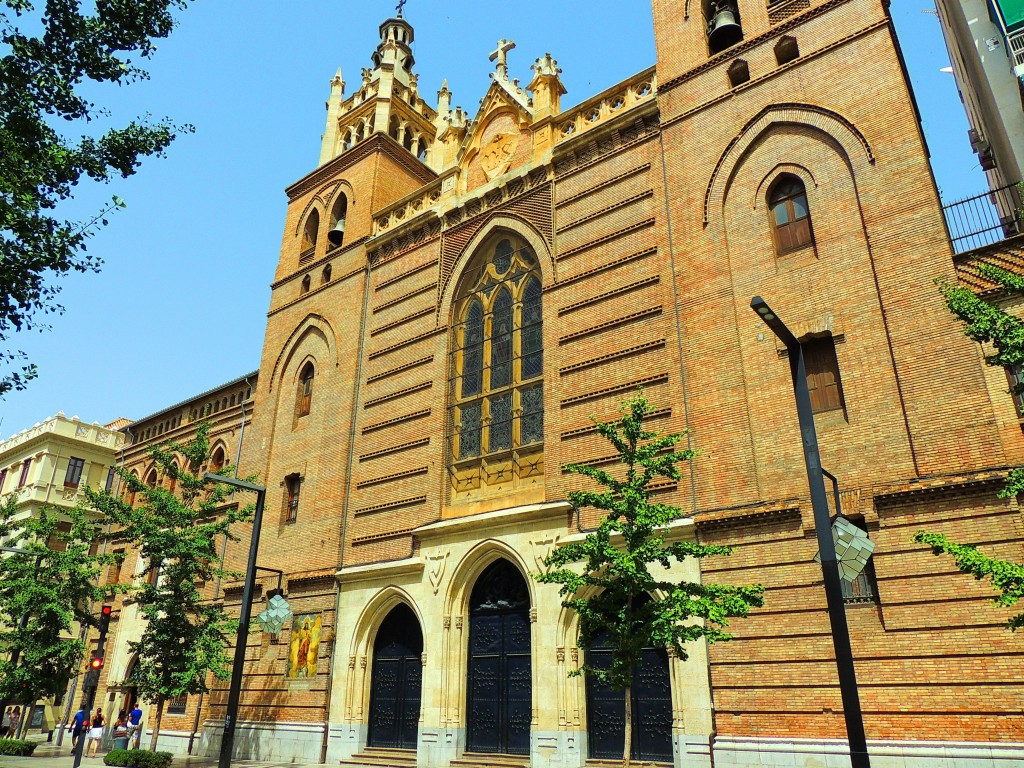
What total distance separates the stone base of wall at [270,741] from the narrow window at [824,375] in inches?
543

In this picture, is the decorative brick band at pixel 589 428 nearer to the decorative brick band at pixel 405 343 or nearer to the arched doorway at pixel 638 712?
the arched doorway at pixel 638 712

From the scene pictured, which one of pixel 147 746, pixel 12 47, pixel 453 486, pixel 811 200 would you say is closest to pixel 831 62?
pixel 811 200

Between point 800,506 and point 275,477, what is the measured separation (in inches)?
629

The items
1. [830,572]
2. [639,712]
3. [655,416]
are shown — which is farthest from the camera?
[655,416]

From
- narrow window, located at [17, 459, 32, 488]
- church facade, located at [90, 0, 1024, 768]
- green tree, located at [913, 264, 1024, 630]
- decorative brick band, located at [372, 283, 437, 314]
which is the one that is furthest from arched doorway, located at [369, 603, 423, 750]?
narrow window, located at [17, 459, 32, 488]

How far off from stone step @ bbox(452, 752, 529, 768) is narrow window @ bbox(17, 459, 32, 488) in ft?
116

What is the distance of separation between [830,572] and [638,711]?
25.1ft

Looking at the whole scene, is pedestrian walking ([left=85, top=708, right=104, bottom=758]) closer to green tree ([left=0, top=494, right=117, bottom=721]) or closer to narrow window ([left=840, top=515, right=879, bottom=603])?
green tree ([left=0, top=494, right=117, bottom=721])

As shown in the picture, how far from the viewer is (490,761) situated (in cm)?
1586

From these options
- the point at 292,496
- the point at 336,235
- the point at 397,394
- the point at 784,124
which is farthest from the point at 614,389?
the point at 336,235

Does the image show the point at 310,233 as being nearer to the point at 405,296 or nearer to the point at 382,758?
the point at 405,296

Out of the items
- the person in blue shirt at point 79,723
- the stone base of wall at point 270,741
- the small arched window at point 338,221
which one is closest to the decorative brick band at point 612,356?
the stone base of wall at point 270,741

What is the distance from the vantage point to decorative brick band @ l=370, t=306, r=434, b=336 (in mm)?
21625

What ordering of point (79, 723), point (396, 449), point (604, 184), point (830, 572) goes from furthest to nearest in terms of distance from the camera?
1. point (79, 723)
2. point (396, 449)
3. point (604, 184)
4. point (830, 572)
